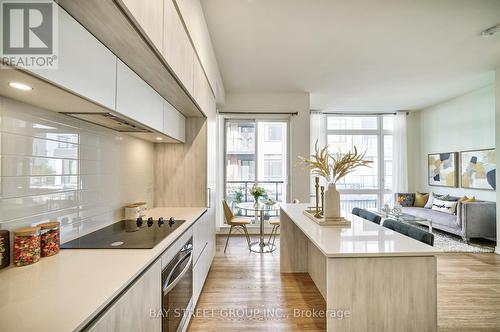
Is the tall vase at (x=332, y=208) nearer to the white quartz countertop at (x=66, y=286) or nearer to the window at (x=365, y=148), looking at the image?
the white quartz countertop at (x=66, y=286)

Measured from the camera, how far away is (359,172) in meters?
6.22

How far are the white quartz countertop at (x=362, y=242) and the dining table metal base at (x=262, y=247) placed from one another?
192cm

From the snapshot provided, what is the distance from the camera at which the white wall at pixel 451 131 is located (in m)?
4.52

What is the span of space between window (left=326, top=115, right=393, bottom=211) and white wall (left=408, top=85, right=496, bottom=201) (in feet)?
2.14

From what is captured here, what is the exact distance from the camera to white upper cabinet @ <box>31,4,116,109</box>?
0.88 meters

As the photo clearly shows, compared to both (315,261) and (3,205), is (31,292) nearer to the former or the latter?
(3,205)

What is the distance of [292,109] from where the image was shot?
480 cm

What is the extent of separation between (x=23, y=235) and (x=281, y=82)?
13.2ft

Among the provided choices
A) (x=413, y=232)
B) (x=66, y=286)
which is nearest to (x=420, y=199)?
(x=413, y=232)

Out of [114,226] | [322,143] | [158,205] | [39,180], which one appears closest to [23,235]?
[39,180]

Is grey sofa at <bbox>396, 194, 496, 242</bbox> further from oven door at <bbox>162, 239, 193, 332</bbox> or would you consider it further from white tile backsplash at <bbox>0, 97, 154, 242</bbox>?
white tile backsplash at <bbox>0, 97, 154, 242</bbox>

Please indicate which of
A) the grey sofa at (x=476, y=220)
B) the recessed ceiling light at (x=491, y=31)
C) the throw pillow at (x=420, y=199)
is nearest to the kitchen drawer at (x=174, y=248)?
the recessed ceiling light at (x=491, y=31)

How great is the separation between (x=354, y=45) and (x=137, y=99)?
282 cm

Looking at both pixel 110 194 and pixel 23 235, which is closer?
pixel 23 235
